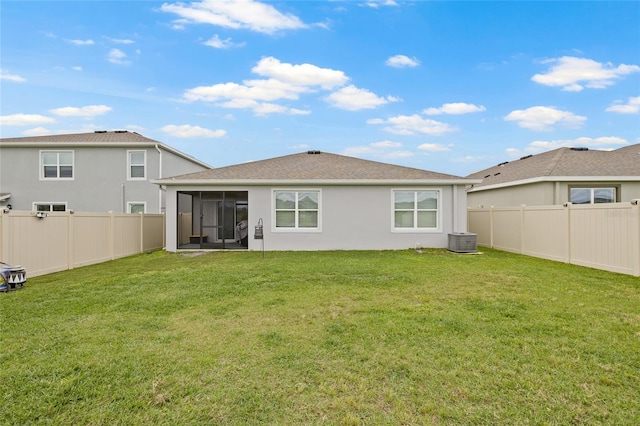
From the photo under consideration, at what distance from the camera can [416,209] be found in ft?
40.7

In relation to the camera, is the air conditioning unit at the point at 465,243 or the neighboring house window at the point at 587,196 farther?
the neighboring house window at the point at 587,196

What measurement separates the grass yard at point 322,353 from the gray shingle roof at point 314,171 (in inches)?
243

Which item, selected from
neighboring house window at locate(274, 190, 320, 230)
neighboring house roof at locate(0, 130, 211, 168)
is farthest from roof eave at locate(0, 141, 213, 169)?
neighboring house window at locate(274, 190, 320, 230)

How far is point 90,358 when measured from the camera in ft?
10.6

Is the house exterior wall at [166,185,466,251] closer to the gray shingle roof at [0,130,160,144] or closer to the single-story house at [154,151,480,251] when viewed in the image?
the single-story house at [154,151,480,251]

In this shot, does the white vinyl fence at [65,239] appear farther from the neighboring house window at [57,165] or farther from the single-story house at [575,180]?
the single-story house at [575,180]

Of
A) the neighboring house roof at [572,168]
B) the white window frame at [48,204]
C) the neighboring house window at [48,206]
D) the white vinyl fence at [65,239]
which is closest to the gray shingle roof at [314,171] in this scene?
the white vinyl fence at [65,239]

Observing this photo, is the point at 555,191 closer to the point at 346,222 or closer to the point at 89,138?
the point at 346,222

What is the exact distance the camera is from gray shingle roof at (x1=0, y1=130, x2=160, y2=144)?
16516mm

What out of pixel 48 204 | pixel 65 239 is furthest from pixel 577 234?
pixel 48 204

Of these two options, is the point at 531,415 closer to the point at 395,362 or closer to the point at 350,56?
the point at 395,362

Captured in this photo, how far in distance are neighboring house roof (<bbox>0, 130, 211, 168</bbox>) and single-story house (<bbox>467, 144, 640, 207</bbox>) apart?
15.7m

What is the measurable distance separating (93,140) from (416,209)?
54.3 ft

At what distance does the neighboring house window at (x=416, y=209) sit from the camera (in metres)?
12.4
